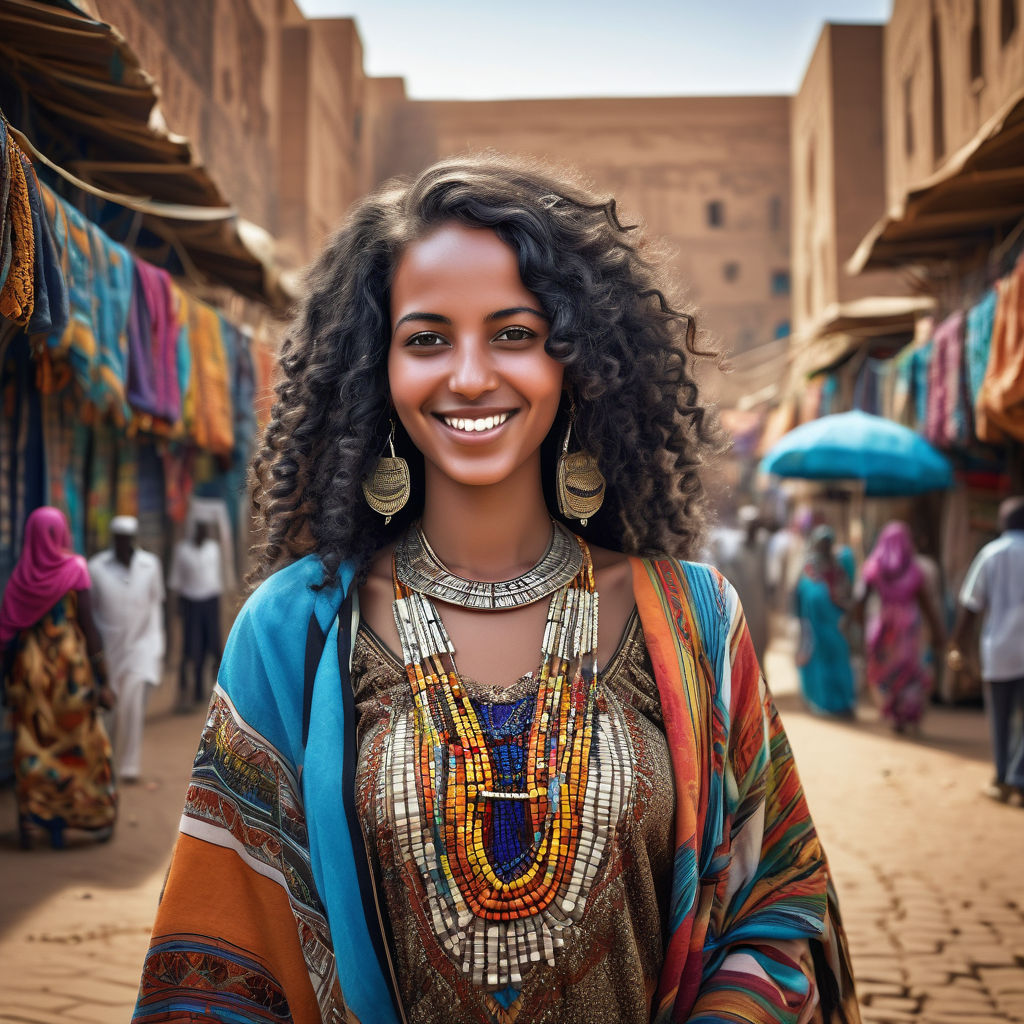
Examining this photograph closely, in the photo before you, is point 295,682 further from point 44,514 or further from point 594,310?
point 44,514

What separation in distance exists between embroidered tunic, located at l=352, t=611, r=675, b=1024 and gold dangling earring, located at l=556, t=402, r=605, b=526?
1.20ft

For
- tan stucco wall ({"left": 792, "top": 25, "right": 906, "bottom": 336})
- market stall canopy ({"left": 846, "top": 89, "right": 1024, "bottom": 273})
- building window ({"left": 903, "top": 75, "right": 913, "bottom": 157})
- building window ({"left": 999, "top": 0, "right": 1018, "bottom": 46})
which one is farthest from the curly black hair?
tan stucco wall ({"left": 792, "top": 25, "right": 906, "bottom": 336})

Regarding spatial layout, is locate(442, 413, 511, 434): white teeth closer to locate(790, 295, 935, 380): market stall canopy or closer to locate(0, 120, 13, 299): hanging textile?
locate(0, 120, 13, 299): hanging textile

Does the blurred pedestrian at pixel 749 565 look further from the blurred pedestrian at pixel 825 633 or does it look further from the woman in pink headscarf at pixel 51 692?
the woman in pink headscarf at pixel 51 692

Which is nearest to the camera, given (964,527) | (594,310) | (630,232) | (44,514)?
(594,310)

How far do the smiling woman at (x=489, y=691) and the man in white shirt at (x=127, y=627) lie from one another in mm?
5316

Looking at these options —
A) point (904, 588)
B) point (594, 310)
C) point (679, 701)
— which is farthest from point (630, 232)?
point (904, 588)

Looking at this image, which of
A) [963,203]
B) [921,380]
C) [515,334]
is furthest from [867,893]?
[921,380]

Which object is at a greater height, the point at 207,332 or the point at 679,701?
the point at 207,332

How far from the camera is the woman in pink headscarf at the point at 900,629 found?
9.25 meters

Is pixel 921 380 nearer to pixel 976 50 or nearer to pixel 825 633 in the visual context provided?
pixel 825 633

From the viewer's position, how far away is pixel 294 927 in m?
1.71

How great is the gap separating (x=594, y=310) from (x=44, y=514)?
179 inches

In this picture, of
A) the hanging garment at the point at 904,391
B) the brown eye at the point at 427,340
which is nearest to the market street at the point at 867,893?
the brown eye at the point at 427,340
